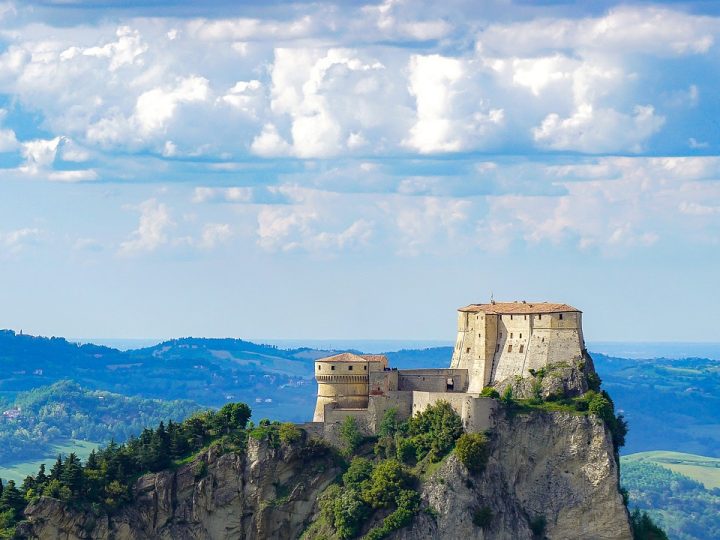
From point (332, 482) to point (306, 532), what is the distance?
16.7ft

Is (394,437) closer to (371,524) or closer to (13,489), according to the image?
(371,524)

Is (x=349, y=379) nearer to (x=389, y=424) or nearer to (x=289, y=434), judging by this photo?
(x=389, y=424)

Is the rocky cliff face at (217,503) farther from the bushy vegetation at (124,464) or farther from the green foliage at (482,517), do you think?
the green foliage at (482,517)

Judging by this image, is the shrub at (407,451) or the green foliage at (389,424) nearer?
the shrub at (407,451)

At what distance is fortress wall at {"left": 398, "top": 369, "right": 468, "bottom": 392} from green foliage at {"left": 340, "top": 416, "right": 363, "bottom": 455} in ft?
20.1

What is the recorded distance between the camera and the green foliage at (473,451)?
447 feet

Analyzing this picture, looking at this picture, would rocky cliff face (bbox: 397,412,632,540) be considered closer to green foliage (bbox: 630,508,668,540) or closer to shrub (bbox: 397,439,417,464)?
green foliage (bbox: 630,508,668,540)

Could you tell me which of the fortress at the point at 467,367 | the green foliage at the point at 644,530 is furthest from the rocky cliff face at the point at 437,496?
the fortress at the point at 467,367

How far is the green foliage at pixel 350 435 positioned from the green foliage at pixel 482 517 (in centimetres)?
1397

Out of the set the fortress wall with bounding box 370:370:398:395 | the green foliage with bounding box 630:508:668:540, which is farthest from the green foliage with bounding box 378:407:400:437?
the green foliage with bounding box 630:508:668:540

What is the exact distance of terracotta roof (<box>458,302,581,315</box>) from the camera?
144250mm

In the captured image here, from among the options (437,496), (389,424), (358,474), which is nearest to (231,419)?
(358,474)

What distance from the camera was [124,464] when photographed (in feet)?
484

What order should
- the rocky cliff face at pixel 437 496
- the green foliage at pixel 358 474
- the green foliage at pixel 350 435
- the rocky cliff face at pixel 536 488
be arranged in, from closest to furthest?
the rocky cliff face at pixel 536 488 → the rocky cliff face at pixel 437 496 → the green foliage at pixel 358 474 → the green foliage at pixel 350 435
